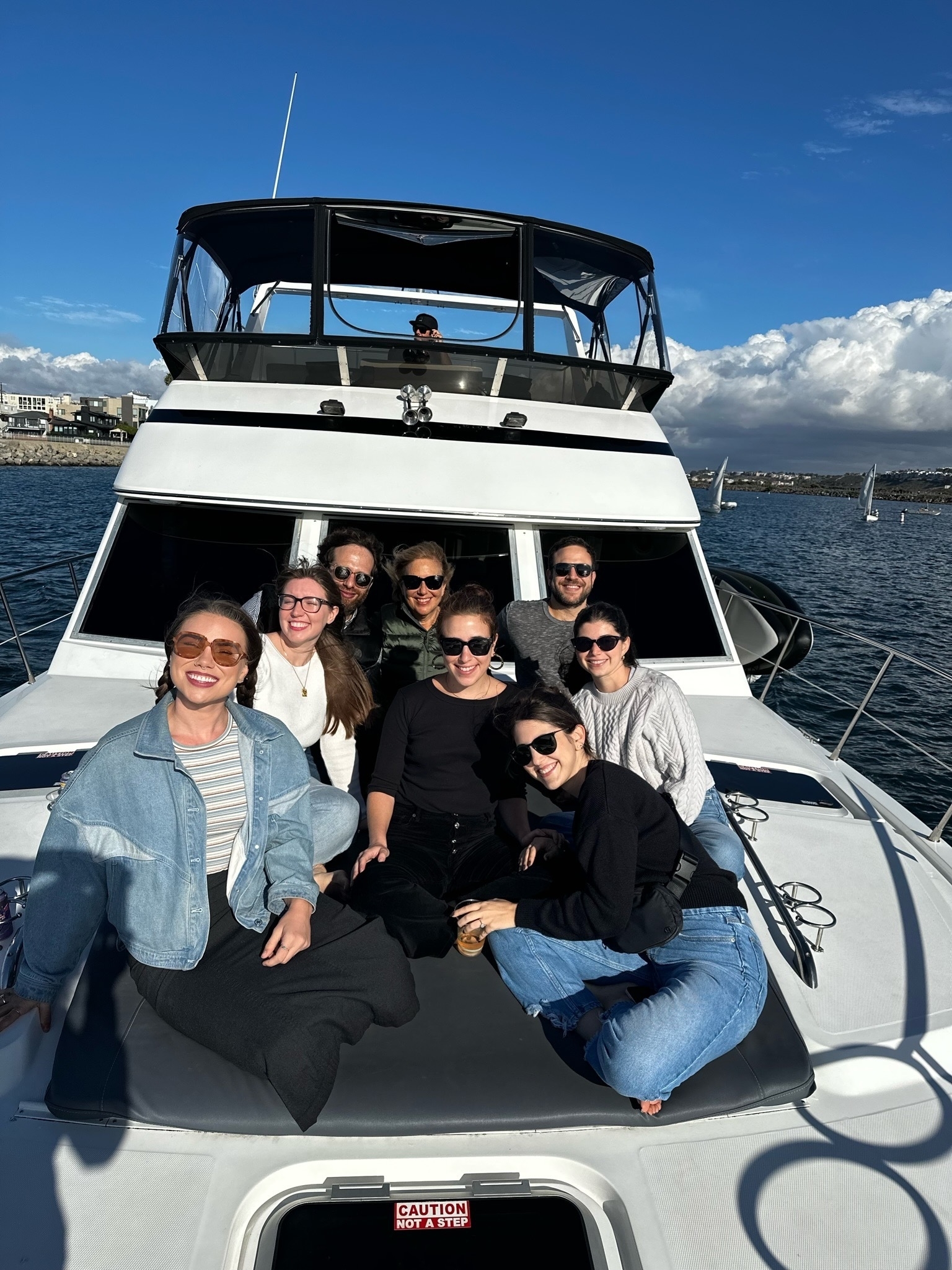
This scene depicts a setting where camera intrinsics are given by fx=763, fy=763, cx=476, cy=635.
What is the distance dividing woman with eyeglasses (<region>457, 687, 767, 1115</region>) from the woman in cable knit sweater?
1.50 ft

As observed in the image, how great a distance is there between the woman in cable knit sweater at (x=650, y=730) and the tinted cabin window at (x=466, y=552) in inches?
68.9

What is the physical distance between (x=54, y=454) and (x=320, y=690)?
100679 mm

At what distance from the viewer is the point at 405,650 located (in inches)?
165

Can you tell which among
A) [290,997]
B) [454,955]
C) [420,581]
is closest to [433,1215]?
[290,997]

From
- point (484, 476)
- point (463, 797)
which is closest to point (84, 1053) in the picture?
point (463, 797)

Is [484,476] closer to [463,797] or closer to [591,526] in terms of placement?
[591,526]

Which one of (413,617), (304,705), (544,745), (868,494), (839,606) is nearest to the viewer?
(544,745)

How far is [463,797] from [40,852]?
1617mm

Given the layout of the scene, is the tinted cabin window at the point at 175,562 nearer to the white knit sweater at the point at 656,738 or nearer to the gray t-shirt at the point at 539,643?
the gray t-shirt at the point at 539,643

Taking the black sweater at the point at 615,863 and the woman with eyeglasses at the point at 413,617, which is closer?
the black sweater at the point at 615,863

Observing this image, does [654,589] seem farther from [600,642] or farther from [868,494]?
[868,494]

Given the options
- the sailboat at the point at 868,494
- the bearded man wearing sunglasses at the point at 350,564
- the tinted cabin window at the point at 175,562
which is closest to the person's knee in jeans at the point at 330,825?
the bearded man wearing sunglasses at the point at 350,564

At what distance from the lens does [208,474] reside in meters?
4.44

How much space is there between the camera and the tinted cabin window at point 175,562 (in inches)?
186
